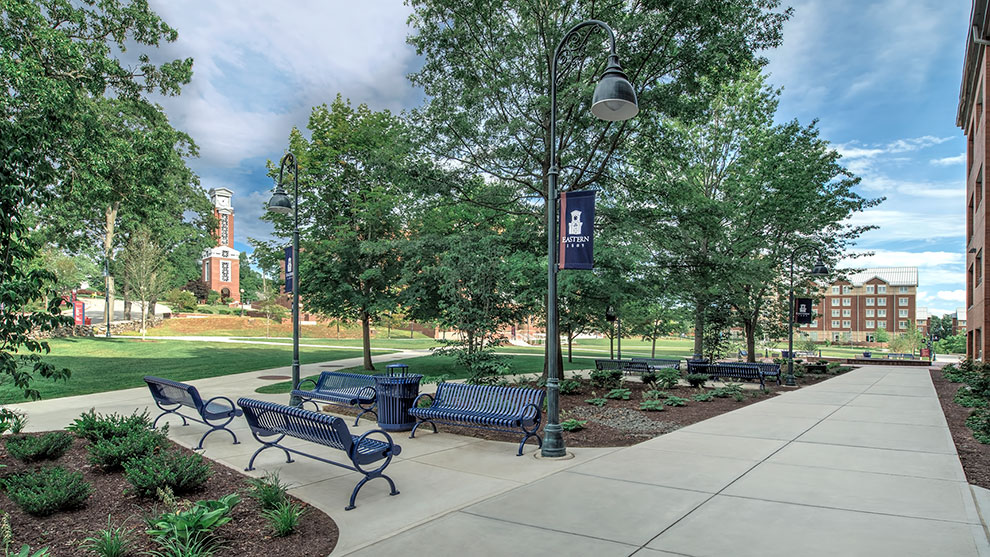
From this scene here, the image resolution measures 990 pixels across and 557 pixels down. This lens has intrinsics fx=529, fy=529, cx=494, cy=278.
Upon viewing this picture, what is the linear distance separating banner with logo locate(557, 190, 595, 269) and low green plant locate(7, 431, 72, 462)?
7221 millimetres

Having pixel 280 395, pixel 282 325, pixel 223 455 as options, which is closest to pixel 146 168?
pixel 280 395

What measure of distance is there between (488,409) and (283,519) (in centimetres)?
477

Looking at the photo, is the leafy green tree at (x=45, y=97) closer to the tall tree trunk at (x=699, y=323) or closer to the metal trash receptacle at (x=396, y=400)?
the metal trash receptacle at (x=396, y=400)

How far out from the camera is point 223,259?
9250cm

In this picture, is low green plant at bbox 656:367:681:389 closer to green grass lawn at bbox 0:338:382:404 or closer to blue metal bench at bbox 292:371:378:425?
blue metal bench at bbox 292:371:378:425

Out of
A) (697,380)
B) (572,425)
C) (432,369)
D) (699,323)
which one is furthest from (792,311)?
(572,425)

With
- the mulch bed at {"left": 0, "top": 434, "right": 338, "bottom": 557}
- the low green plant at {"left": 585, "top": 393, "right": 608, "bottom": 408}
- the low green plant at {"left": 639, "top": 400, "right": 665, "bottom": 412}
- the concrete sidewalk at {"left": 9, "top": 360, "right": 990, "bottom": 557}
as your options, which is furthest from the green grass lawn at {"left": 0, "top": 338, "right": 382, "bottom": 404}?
the low green plant at {"left": 639, "top": 400, "right": 665, "bottom": 412}

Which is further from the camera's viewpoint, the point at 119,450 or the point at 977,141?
the point at 977,141

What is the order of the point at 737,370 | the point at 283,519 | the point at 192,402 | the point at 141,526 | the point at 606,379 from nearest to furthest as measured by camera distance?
1. the point at 283,519
2. the point at 141,526
3. the point at 192,402
4. the point at 606,379
5. the point at 737,370

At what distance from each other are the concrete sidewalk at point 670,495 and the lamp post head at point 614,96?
468 cm

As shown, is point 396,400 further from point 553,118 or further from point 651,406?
point 651,406

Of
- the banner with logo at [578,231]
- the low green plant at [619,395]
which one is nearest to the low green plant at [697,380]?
the low green plant at [619,395]

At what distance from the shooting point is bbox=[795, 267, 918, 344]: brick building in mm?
108625

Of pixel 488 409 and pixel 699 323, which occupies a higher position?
pixel 699 323
